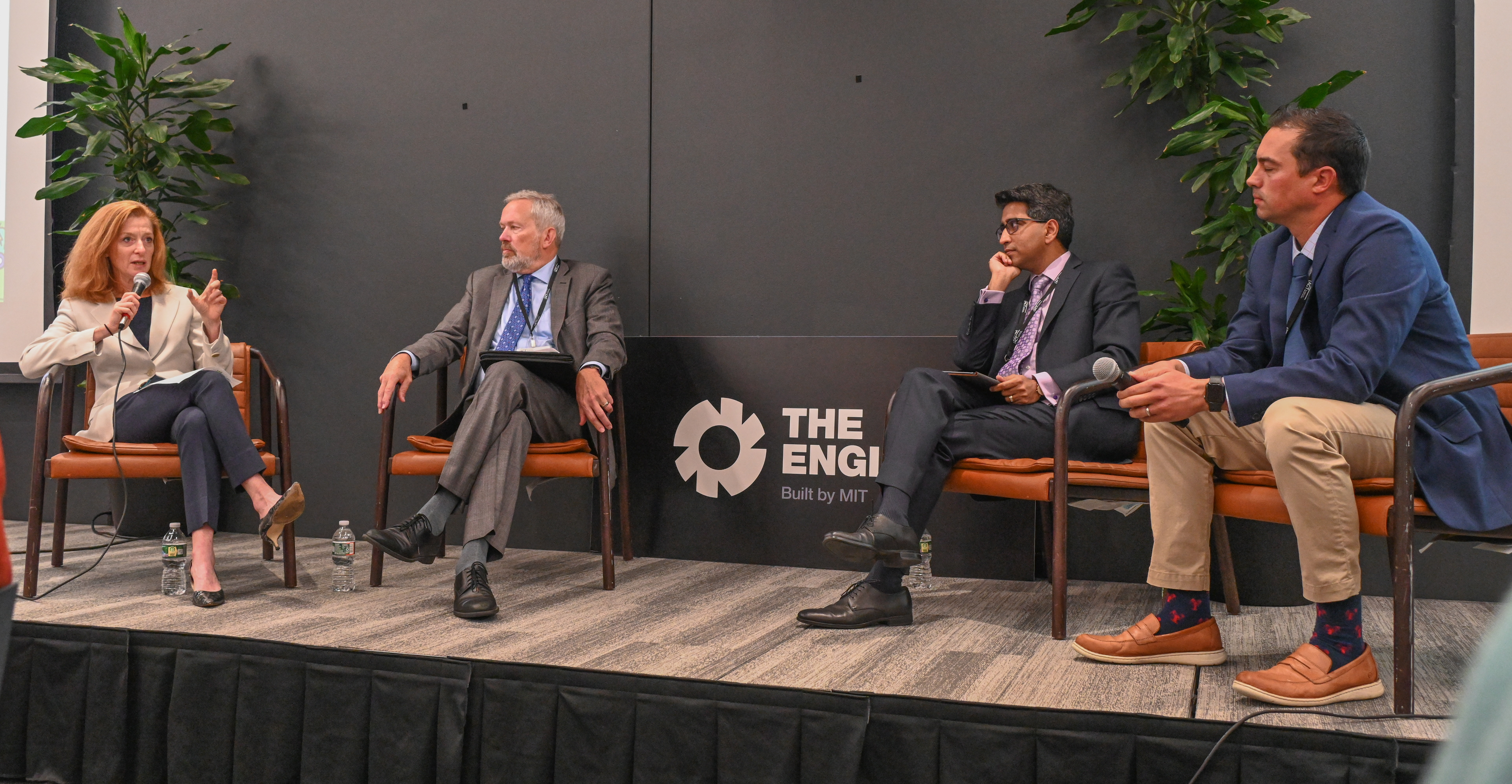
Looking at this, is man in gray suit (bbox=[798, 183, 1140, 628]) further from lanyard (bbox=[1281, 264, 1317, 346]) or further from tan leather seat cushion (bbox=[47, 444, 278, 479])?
tan leather seat cushion (bbox=[47, 444, 278, 479])

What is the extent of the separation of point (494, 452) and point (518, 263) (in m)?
0.89

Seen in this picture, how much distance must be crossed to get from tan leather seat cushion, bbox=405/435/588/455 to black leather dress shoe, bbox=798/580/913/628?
0.93 meters

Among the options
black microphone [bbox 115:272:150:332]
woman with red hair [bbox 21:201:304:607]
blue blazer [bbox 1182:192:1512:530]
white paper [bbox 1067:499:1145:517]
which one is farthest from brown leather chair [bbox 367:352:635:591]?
blue blazer [bbox 1182:192:1512:530]

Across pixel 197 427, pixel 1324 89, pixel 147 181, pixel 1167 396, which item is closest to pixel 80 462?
pixel 197 427

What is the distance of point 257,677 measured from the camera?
235cm

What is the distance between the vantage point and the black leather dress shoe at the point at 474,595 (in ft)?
8.89

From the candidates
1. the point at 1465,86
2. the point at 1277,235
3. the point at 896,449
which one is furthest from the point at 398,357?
the point at 1465,86

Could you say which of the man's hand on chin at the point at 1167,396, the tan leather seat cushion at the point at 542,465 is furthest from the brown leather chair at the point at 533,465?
the man's hand on chin at the point at 1167,396

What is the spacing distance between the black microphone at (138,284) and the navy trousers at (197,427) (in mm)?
238

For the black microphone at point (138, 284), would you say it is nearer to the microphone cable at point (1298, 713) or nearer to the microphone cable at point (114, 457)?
the microphone cable at point (114, 457)

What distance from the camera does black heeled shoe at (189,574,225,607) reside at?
112 inches

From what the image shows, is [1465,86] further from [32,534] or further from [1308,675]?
[32,534]

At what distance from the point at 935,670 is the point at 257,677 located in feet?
4.94

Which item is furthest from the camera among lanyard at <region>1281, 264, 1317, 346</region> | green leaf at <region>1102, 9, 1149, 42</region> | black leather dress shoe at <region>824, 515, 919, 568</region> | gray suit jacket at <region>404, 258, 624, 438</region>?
gray suit jacket at <region>404, 258, 624, 438</region>
